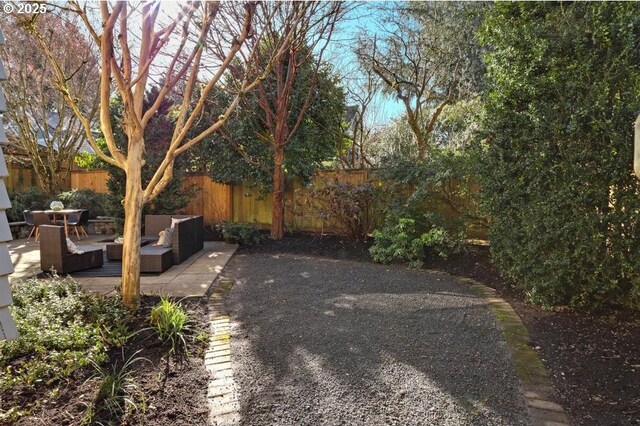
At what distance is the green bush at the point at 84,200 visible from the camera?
393 inches

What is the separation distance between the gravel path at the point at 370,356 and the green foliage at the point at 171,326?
15.8 inches

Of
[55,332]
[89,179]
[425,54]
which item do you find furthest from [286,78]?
[89,179]

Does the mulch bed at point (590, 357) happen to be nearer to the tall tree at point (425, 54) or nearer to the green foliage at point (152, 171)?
the tall tree at point (425, 54)

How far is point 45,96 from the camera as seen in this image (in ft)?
34.0

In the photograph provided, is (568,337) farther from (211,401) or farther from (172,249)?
(172,249)

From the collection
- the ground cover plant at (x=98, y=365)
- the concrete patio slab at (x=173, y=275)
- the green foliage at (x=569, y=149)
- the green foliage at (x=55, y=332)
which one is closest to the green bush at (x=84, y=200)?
the concrete patio slab at (x=173, y=275)

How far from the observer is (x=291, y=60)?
7.65 metres

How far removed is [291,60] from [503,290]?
584 cm

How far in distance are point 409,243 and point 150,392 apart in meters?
4.45

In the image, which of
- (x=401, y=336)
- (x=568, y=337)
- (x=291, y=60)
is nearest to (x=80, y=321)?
(x=401, y=336)

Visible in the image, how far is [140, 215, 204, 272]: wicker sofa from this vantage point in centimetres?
571

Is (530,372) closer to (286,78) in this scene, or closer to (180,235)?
(180,235)

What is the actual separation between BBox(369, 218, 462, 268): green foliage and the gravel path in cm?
118

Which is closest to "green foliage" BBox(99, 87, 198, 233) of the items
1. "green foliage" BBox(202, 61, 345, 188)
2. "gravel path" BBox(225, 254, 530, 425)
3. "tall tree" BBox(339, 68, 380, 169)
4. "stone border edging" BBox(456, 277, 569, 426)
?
"green foliage" BBox(202, 61, 345, 188)
